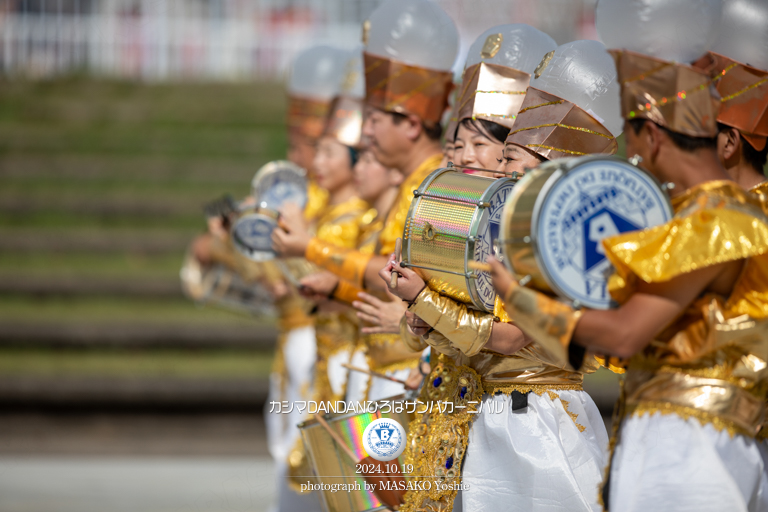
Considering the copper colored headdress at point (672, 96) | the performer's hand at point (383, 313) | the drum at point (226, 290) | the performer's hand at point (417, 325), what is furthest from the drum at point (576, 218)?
the drum at point (226, 290)

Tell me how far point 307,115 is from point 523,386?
2974mm

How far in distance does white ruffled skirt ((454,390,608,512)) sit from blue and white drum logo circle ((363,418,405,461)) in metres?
0.20

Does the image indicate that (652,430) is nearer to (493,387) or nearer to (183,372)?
(493,387)

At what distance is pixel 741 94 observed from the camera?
90.4 inches

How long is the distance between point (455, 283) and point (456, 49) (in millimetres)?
1324

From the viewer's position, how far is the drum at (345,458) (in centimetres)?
258

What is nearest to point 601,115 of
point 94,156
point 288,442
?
point 288,442

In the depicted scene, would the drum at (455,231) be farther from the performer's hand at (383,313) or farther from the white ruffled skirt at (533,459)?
the performer's hand at (383,313)

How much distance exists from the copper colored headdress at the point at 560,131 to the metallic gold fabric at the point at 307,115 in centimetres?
273

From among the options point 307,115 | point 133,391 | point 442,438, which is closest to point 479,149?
point 442,438

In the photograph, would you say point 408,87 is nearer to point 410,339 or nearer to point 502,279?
point 410,339

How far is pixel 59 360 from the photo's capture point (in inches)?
308

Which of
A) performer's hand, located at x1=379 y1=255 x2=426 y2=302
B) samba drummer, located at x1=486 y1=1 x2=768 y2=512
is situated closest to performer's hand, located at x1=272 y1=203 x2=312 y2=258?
performer's hand, located at x1=379 y1=255 x2=426 y2=302

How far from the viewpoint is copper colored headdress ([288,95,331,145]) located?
5.05 meters
